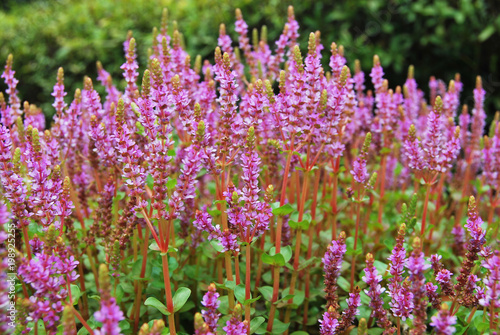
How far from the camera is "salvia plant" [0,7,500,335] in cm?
212

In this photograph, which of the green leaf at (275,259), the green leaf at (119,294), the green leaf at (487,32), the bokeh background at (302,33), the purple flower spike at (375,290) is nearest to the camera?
the purple flower spike at (375,290)

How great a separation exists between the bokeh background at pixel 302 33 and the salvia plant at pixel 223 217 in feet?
10.9

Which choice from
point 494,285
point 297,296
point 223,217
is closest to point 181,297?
point 223,217

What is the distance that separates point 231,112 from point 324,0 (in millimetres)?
4991

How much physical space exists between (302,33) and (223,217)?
16.3 feet

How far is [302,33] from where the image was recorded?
689 cm

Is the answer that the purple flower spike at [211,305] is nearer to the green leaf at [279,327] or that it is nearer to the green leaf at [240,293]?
the green leaf at [240,293]

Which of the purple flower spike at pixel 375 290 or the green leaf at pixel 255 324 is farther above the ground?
the purple flower spike at pixel 375 290

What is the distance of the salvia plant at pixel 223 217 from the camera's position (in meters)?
2.12

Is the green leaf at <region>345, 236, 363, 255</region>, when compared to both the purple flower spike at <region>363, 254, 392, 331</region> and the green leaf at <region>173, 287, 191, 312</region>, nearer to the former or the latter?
the purple flower spike at <region>363, 254, 392, 331</region>

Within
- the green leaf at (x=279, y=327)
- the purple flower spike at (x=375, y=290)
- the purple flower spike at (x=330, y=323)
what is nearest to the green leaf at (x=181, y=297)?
the green leaf at (x=279, y=327)

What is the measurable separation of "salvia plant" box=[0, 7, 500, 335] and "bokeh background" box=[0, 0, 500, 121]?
10.9 ft

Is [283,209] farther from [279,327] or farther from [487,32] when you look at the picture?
[487,32]

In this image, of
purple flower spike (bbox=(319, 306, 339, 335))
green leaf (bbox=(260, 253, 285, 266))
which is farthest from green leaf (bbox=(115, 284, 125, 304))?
purple flower spike (bbox=(319, 306, 339, 335))
